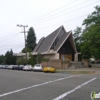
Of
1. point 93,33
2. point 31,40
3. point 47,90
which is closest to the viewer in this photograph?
point 47,90

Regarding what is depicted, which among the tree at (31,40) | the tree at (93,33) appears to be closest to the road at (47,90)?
the tree at (93,33)

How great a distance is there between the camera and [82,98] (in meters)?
9.84

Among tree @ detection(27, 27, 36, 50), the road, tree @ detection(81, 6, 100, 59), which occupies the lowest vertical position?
the road

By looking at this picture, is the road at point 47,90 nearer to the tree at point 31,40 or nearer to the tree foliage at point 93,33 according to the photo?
the tree foliage at point 93,33

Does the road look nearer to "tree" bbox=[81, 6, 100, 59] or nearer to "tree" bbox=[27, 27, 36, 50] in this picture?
"tree" bbox=[81, 6, 100, 59]

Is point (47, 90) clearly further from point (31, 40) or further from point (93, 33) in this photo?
point (31, 40)

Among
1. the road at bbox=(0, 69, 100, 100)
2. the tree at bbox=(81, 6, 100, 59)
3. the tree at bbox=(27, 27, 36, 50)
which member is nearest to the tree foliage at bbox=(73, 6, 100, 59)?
the tree at bbox=(81, 6, 100, 59)

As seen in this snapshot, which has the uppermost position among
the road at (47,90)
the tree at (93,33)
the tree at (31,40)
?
the tree at (31,40)

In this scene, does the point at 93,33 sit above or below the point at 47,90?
above

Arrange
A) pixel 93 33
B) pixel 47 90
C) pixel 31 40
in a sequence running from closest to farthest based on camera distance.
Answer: pixel 47 90 → pixel 93 33 → pixel 31 40

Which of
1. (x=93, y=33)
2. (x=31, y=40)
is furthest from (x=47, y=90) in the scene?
(x=31, y=40)

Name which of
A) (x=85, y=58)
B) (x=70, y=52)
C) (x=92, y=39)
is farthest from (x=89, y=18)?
(x=70, y=52)

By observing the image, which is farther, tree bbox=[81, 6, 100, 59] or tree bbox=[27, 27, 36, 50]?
tree bbox=[27, 27, 36, 50]

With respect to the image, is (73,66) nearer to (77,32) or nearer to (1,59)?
(77,32)
